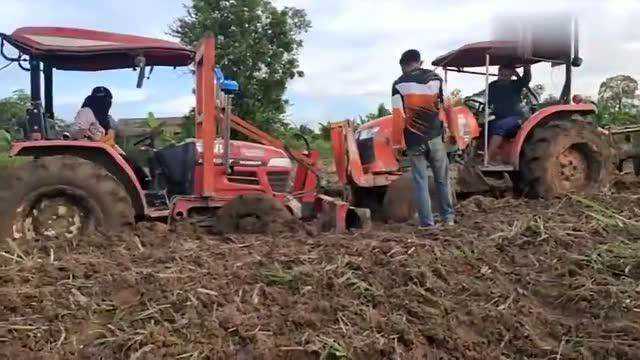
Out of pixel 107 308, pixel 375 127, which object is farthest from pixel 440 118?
pixel 107 308

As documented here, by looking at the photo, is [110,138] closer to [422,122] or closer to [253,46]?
[422,122]

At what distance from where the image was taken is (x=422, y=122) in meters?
6.76

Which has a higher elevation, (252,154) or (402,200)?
(252,154)

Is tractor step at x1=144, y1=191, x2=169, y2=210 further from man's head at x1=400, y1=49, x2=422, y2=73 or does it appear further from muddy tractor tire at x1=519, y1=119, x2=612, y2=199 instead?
muddy tractor tire at x1=519, y1=119, x2=612, y2=199

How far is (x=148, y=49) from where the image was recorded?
6.84 m

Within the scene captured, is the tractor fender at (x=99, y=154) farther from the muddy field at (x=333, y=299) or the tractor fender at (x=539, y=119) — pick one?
the tractor fender at (x=539, y=119)

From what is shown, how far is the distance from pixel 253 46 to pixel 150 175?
1547cm

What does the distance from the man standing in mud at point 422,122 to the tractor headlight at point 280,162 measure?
1.33 metres

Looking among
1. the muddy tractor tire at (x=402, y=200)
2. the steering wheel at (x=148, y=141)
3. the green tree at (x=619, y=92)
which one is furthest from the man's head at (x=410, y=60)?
the green tree at (x=619, y=92)

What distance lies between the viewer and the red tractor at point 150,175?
6281 millimetres

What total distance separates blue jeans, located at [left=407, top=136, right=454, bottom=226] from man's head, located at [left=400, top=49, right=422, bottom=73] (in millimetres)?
719

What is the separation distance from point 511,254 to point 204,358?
2427mm

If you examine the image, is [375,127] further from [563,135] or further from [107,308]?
[107,308]

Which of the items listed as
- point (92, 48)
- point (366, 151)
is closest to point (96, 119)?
point (92, 48)
